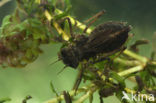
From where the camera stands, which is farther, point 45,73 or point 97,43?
point 45,73

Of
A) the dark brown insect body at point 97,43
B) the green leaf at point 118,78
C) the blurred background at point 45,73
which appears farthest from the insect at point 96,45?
the blurred background at point 45,73

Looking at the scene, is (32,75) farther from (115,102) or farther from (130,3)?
(130,3)

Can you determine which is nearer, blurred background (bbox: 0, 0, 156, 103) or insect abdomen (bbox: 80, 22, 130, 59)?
insect abdomen (bbox: 80, 22, 130, 59)

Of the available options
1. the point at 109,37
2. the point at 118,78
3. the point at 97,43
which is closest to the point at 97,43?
the point at 97,43

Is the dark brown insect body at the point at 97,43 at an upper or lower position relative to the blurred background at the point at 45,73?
lower

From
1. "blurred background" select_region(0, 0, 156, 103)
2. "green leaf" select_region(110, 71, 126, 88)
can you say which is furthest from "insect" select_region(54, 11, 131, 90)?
"blurred background" select_region(0, 0, 156, 103)

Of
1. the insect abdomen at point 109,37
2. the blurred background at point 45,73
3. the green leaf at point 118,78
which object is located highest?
the blurred background at point 45,73

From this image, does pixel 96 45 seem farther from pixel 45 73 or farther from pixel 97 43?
pixel 45 73

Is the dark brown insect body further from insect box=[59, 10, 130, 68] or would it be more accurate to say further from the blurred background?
the blurred background

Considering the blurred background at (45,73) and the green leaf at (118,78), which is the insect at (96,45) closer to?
the green leaf at (118,78)
